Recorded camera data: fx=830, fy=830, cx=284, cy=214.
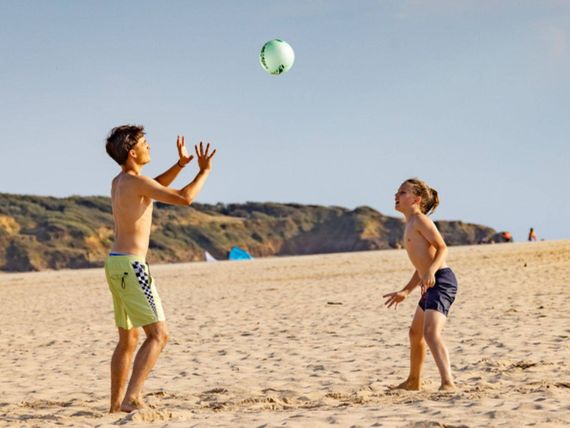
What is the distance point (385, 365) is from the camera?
7000mm

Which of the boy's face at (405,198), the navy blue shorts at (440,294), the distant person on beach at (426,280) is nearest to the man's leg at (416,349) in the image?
the distant person on beach at (426,280)

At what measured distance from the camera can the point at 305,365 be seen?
7160 mm

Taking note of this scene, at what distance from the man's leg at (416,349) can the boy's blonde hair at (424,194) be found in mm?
703

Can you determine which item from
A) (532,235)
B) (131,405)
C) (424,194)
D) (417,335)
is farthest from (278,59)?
(532,235)

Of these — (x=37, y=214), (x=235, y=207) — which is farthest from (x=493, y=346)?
(x=235, y=207)

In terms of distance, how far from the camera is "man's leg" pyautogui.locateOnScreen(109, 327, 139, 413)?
203 inches

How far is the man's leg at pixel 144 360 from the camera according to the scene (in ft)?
16.4

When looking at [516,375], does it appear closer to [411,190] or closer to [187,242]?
[411,190]

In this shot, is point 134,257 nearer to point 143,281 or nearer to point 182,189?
point 143,281

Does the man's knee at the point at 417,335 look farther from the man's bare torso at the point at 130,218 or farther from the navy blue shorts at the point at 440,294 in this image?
the man's bare torso at the point at 130,218

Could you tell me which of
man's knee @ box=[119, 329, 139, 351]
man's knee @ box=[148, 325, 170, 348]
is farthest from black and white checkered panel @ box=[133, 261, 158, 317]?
man's knee @ box=[119, 329, 139, 351]

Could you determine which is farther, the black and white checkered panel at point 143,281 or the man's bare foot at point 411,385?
the man's bare foot at point 411,385

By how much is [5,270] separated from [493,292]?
44.4m

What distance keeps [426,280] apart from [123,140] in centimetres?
212
